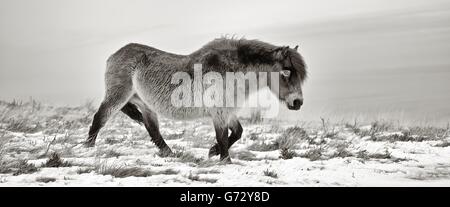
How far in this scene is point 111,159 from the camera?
27.7 ft

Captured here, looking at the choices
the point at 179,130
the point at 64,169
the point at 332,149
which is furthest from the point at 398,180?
→ the point at 179,130

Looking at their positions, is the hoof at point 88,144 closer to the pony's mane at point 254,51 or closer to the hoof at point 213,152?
the hoof at point 213,152

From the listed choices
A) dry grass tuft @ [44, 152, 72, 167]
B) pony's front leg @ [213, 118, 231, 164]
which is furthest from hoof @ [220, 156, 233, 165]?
dry grass tuft @ [44, 152, 72, 167]

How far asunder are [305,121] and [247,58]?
5272mm

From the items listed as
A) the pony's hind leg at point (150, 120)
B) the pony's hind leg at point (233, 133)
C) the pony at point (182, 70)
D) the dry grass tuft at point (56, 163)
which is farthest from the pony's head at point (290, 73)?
the dry grass tuft at point (56, 163)

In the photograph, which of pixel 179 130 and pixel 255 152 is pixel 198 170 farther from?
pixel 179 130

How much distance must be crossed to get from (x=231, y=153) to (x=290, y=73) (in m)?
1.81

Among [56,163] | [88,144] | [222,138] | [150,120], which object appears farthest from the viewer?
[150,120]

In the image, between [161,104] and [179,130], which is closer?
[161,104]

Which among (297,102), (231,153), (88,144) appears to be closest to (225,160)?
(231,153)

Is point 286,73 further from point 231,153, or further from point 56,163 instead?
point 56,163

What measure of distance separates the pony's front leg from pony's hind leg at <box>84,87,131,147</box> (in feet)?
6.35

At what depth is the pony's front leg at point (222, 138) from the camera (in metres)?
8.36

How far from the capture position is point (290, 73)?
28.0 feet
